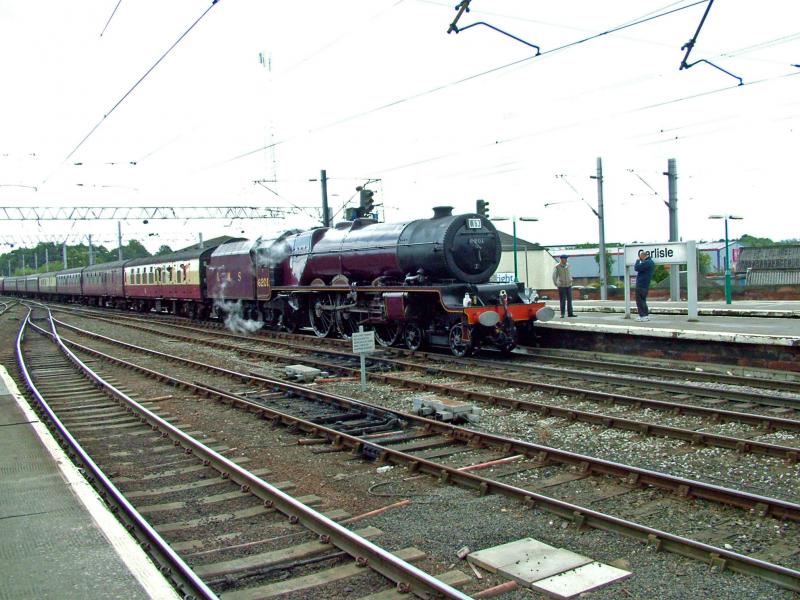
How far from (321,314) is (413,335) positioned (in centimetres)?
372

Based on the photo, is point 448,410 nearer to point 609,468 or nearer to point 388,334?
point 609,468

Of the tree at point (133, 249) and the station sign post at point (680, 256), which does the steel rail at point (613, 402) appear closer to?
the station sign post at point (680, 256)

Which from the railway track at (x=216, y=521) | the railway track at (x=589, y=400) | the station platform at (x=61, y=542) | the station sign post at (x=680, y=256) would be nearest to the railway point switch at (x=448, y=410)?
the railway track at (x=589, y=400)

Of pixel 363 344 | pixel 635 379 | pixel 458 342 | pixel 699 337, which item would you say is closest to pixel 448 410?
pixel 363 344

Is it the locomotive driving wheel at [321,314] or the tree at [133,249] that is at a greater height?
the tree at [133,249]

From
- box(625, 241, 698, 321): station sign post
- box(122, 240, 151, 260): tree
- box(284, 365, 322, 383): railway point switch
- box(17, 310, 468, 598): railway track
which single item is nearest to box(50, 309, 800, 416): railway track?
box(284, 365, 322, 383): railway point switch

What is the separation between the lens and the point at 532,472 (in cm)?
629

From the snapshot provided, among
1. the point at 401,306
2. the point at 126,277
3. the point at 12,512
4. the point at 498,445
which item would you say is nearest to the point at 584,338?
the point at 401,306

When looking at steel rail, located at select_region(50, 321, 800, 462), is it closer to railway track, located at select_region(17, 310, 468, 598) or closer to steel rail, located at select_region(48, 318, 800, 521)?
steel rail, located at select_region(48, 318, 800, 521)

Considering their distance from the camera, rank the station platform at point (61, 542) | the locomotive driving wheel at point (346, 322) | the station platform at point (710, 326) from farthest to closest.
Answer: the locomotive driving wheel at point (346, 322) → the station platform at point (710, 326) → the station platform at point (61, 542)

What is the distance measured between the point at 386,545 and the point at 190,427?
474 cm

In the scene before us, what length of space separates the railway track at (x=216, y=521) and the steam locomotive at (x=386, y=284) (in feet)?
21.3

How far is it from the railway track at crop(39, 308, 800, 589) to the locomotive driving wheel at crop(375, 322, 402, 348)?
19.7ft

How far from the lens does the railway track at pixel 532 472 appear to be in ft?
15.1
